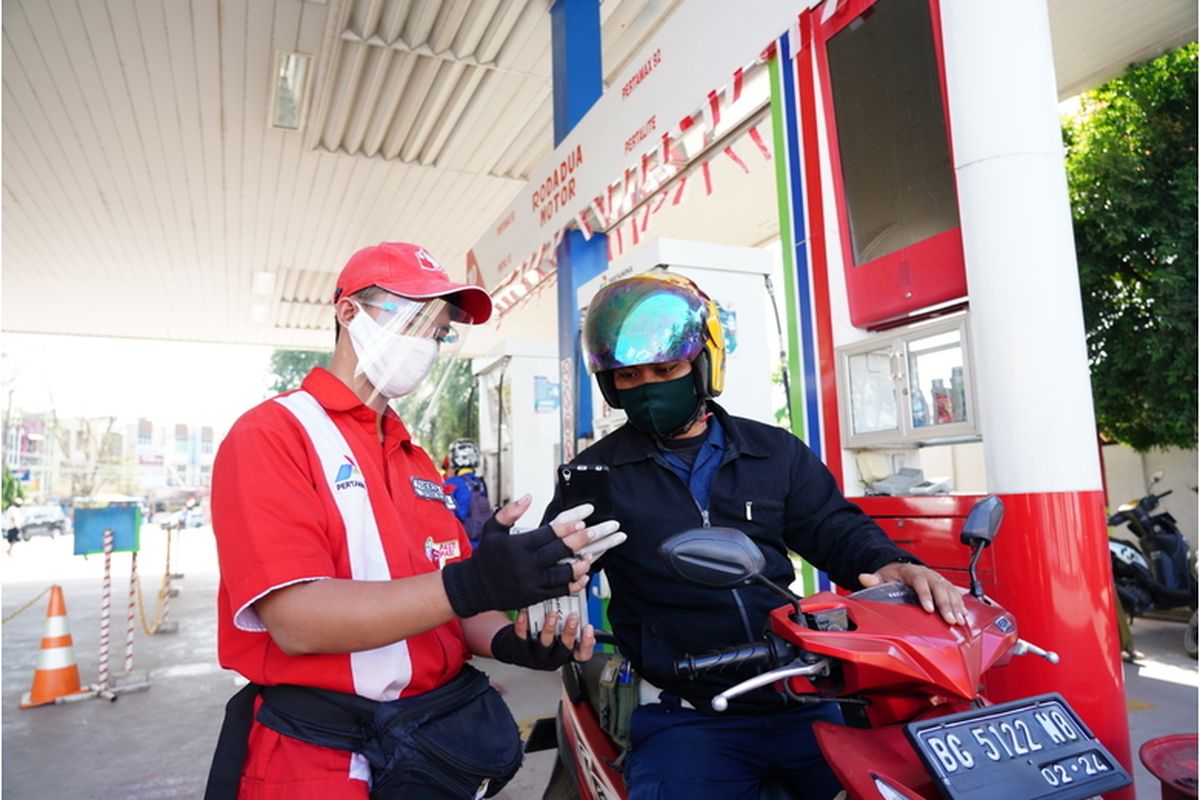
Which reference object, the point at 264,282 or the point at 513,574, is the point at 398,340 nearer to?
the point at 513,574

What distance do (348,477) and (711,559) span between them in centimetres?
73

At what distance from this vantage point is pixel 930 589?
1.47 m

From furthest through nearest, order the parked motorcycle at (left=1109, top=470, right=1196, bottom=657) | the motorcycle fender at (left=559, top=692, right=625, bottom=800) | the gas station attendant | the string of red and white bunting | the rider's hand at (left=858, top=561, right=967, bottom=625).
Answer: the parked motorcycle at (left=1109, top=470, right=1196, bottom=657) → the string of red and white bunting → the motorcycle fender at (left=559, top=692, right=625, bottom=800) → the rider's hand at (left=858, top=561, right=967, bottom=625) → the gas station attendant

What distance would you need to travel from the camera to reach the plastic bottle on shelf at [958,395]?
2.48m

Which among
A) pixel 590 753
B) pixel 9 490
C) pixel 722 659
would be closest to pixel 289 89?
pixel 590 753

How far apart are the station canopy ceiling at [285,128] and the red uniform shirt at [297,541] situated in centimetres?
523

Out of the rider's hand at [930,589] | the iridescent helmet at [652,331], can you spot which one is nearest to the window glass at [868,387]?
the iridescent helmet at [652,331]

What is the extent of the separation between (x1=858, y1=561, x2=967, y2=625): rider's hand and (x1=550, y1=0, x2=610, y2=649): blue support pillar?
4.08 metres

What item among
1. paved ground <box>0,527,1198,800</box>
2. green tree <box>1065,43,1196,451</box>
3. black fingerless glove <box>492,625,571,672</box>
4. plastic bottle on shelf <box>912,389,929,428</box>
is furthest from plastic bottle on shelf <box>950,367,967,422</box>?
green tree <box>1065,43,1196,451</box>

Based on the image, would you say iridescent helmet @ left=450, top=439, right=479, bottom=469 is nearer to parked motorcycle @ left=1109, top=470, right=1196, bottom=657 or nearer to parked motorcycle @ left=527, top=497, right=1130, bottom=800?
parked motorcycle @ left=1109, top=470, right=1196, bottom=657

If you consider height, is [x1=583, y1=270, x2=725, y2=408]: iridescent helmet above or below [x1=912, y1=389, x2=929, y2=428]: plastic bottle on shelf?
above

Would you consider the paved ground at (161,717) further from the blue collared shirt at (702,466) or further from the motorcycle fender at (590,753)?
the blue collared shirt at (702,466)

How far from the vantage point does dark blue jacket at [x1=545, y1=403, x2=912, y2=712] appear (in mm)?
1907

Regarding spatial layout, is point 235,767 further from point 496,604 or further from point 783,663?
point 783,663
